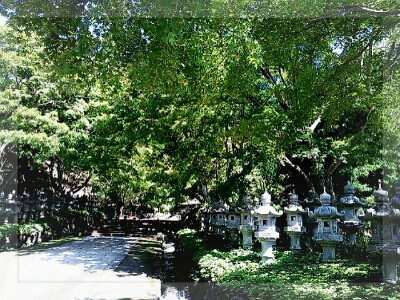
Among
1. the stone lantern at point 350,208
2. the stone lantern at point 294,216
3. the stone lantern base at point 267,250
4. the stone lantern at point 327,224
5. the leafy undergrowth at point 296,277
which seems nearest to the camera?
the leafy undergrowth at point 296,277

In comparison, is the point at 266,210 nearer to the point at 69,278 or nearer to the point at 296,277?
the point at 296,277

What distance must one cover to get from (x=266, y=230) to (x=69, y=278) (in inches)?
188

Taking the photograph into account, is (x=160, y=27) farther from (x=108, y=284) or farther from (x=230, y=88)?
(x=108, y=284)

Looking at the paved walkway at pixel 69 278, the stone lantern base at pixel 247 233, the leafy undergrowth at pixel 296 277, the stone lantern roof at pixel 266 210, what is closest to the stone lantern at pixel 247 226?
the stone lantern base at pixel 247 233

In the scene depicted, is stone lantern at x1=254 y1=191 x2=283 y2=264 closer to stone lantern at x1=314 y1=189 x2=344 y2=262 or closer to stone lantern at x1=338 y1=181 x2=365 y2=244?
stone lantern at x1=314 y1=189 x2=344 y2=262

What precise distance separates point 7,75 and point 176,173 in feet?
22.2

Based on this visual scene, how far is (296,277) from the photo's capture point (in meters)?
5.14

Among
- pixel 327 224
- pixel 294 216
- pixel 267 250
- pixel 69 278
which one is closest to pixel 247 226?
pixel 294 216

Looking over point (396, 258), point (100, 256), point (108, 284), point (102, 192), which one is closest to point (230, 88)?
point (396, 258)

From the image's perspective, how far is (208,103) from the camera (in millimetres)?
8500

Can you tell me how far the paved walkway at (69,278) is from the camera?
276 inches

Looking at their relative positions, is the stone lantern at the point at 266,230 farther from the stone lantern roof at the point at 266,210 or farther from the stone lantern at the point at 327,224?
the stone lantern at the point at 327,224

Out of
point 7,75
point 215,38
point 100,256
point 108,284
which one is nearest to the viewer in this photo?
point 215,38

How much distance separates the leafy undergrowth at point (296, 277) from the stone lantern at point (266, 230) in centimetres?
21
